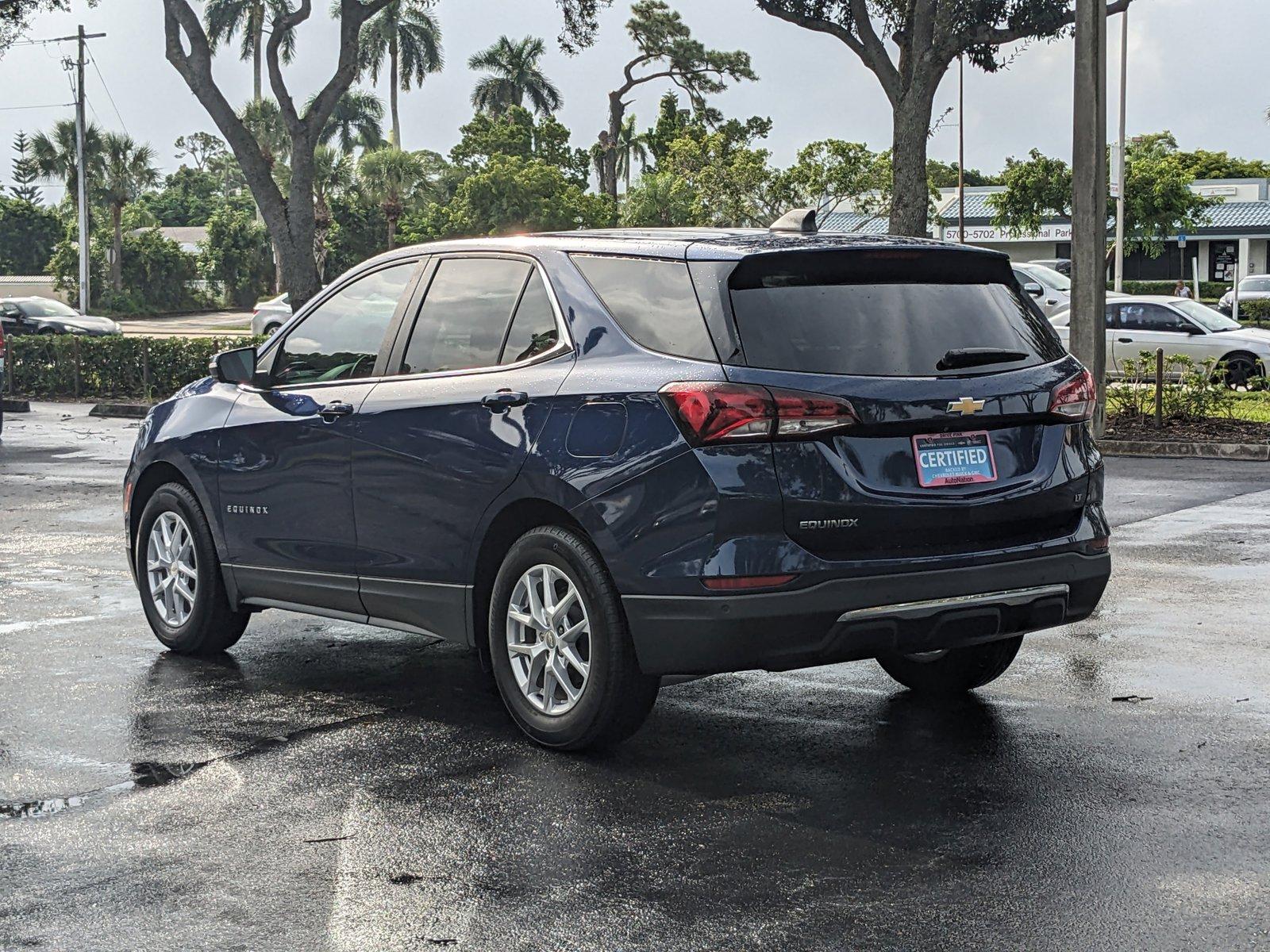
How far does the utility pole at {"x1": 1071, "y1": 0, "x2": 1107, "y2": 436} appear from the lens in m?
18.2

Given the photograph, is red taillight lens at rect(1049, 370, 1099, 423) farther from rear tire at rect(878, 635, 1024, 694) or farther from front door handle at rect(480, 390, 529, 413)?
front door handle at rect(480, 390, 529, 413)

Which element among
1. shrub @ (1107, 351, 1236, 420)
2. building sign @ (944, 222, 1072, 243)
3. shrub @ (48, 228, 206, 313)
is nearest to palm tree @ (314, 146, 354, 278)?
shrub @ (48, 228, 206, 313)

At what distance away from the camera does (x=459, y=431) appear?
6219 mm

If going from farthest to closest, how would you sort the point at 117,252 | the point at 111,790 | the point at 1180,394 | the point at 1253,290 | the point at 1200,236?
1. the point at 1200,236
2. the point at 117,252
3. the point at 1253,290
4. the point at 1180,394
5. the point at 111,790

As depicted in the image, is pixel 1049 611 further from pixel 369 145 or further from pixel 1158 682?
pixel 369 145

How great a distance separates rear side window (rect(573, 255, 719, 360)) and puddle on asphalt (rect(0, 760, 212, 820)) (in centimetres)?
213

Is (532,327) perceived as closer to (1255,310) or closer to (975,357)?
(975,357)

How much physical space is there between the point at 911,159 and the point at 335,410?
754 inches

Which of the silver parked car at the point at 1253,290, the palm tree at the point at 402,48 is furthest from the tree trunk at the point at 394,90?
the silver parked car at the point at 1253,290

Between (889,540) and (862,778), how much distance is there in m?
0.80

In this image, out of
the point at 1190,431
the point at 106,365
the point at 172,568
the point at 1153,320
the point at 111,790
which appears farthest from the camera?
the point at 106,365

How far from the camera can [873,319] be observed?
18.6ft

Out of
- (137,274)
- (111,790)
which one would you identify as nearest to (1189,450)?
(111,790)

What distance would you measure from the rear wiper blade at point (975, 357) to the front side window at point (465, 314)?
1.61m
